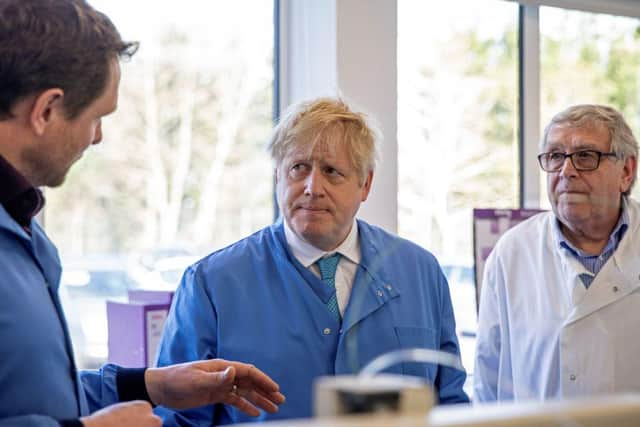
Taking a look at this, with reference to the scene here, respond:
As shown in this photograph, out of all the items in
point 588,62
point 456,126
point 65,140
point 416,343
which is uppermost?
point 588,62

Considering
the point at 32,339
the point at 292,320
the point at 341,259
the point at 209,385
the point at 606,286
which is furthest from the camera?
the point at 606,286

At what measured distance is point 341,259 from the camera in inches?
87.5

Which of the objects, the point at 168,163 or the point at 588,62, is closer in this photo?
the point at 168,163

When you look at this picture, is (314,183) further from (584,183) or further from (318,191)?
(584,183)

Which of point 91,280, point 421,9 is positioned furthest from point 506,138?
point 91,280

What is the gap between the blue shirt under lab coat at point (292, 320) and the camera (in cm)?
206

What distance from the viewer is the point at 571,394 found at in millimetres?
2365

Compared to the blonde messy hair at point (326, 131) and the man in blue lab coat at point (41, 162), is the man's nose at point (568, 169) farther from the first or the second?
the man in blue lab coat at point (41, 162)

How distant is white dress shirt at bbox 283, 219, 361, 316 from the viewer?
85.7 inches

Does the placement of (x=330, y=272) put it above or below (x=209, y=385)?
above

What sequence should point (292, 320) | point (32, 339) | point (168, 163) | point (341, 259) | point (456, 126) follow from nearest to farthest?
point (32, 339)
point (292, 320)
point (341, 259)
point (168, 163)
point (456, 126)

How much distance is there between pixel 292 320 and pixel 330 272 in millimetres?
165

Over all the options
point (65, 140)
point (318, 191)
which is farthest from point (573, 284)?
point (65, 140)

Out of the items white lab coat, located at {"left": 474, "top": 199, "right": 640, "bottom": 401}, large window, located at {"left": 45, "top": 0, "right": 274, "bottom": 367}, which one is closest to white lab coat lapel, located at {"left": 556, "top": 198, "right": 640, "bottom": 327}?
white lab coat, located at {"left": 474, "top": 199, "right": 640, "bottom": 401}
